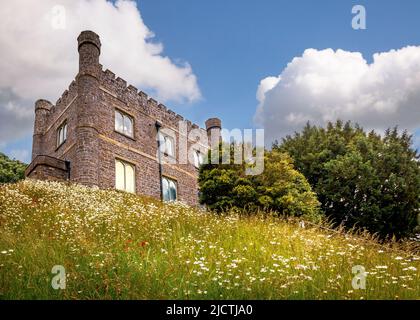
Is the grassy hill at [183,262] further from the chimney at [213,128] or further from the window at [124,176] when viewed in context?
the chimney at [213,128]

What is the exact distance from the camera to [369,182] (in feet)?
69.6

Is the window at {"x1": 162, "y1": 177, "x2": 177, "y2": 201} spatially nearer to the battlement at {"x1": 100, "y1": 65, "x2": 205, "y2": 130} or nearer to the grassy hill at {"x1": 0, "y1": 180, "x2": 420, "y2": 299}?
the battlement at {"x1": 100, "y1": 65, "x2": 205, "y2": 130}

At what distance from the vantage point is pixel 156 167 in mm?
24156

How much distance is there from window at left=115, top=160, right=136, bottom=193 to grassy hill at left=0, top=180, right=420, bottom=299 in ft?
36.5

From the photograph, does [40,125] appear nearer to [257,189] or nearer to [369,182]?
[257,189]

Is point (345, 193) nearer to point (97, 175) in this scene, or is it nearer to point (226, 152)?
point (226, 152)

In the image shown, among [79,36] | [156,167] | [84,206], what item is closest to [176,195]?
[156,167]

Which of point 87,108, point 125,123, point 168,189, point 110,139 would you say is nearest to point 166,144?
point 168,189

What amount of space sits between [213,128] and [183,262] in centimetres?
2549

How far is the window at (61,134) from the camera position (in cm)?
2284

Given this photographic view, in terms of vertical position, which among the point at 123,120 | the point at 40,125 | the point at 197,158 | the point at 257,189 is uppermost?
the point at 40,125

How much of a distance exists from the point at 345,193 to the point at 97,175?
1390 cm

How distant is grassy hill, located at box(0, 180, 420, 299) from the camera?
207 inches
